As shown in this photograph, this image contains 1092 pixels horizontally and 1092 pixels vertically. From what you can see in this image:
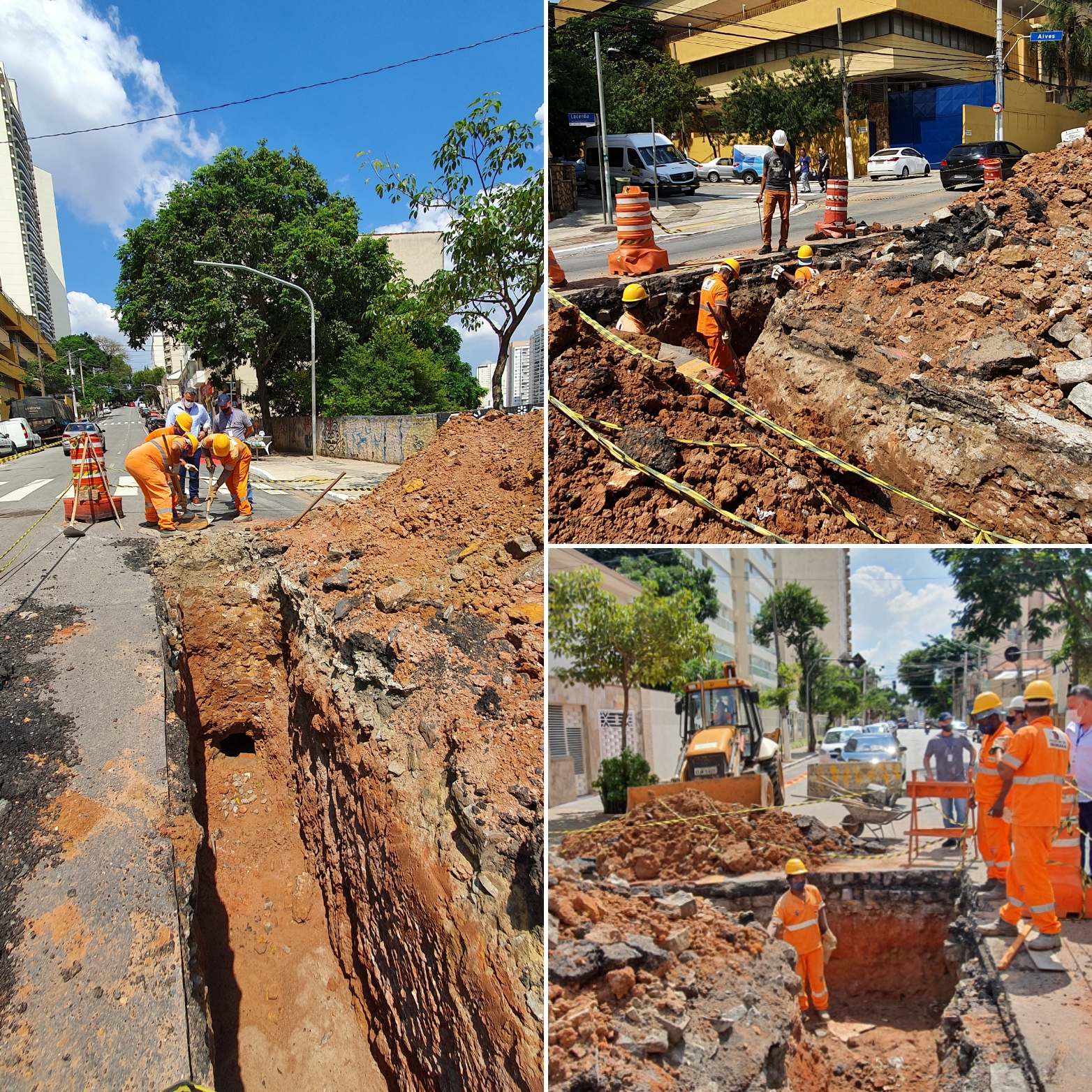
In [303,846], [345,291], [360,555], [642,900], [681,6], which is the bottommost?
[303,846]

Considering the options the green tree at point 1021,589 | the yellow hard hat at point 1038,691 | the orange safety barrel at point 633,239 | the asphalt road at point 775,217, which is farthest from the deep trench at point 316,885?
the asphalt road at point 775,217

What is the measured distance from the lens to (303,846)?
7.26 meters

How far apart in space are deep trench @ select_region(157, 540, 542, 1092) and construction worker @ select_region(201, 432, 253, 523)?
4.23 ft

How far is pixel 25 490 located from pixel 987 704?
1519 cm

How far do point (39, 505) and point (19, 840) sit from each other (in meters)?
8.91

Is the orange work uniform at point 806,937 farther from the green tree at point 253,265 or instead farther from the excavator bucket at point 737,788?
the green tree at point 253,265

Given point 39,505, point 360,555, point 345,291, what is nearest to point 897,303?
point 360,555

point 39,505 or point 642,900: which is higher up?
point 39,505

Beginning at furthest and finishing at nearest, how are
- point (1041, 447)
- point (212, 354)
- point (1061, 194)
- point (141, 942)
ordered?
point (212, 354) → point (1061, 194) → point (1041, 447) → point (141, 942)

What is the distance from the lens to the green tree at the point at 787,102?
5719 millimetres

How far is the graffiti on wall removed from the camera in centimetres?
2252

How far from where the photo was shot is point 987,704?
4109 mm

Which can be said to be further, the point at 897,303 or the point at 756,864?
the point at 756,864

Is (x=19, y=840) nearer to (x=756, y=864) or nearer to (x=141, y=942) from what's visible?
(x=141, y=942)
